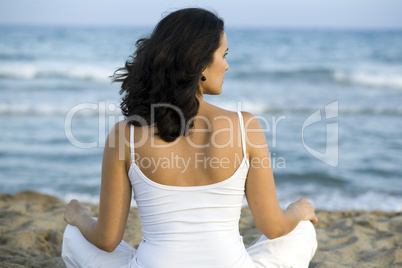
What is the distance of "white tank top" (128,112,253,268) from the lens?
5.90 ft

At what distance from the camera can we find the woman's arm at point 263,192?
1.80 meters

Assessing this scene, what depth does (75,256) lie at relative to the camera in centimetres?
215

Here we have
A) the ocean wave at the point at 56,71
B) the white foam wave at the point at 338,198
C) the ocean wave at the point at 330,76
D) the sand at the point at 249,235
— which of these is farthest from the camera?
the ocean wave at the point at 56,71

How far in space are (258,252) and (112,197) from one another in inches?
29.2

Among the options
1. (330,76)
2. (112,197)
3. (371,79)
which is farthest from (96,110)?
(371,79)

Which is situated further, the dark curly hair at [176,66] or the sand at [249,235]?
the sand at [249,235]

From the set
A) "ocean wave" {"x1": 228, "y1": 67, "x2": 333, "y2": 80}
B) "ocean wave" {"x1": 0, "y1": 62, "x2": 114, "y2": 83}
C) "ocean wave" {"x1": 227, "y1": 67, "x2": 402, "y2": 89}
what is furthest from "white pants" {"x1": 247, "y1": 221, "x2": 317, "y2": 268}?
"ocean wave" {"x1": 0, "y1": 62, "x2": 114, "y2": 83}

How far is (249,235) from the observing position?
11.9 feet

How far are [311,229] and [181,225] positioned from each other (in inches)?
30.7

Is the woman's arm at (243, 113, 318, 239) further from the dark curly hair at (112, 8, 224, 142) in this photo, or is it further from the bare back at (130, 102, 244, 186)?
the dark curly hair at (112, 8, 224, 142)

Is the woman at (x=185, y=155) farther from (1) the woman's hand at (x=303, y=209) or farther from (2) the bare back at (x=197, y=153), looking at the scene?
(1) the woman's hand at (x=303, y=209)

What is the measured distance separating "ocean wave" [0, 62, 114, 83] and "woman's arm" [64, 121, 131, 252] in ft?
43.1

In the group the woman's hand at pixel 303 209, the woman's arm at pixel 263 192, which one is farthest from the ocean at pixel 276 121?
the woman's arm at pixel 263 192

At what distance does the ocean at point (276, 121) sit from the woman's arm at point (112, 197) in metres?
3.22
